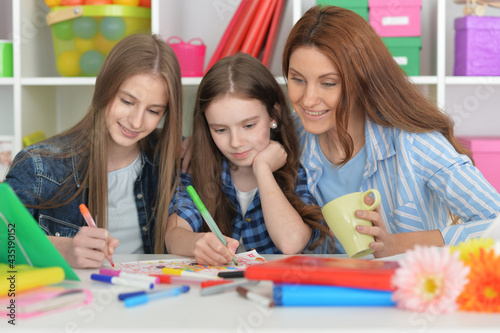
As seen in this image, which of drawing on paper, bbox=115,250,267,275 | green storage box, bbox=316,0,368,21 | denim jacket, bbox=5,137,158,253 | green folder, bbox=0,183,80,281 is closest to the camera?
green folder, bbox=0,183,80,281

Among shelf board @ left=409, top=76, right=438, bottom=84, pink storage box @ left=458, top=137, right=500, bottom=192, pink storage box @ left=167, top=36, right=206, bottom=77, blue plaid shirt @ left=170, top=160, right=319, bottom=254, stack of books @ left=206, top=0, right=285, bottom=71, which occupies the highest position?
stack of books @ left=206, top=0, right=285, bottom=71

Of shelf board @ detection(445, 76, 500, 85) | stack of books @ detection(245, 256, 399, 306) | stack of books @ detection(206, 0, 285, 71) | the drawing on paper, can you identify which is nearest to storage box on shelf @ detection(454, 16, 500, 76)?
shelf board @ detection(445, 76, 500, 85)

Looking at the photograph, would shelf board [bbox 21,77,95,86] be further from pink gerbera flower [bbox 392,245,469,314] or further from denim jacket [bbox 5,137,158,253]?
pink gerbera flower [bbox 392,245,469,314]

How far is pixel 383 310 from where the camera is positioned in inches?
23.8

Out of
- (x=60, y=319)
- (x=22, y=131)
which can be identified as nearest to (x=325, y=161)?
(x=60, y=319)

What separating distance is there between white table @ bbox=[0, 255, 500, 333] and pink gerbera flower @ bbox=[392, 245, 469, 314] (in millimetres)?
12

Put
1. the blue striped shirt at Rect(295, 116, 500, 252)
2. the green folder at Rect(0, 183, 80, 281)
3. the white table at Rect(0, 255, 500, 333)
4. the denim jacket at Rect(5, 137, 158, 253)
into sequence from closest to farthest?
1. the white table at Rect(0, 255, 500, 333)
2. the green folder at Rect(0, 183, 80, 281)
3. the blue striped shirt at Rect(295, 116, 500, 252)
4. the denim jacket at Rect(5, 137, 158, 253)

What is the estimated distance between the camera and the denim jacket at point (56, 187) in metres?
1.31

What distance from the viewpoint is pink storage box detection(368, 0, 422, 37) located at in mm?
1838

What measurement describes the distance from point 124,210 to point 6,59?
880 millimetres

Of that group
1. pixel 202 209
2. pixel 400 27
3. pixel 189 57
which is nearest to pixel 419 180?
pixel 202 209

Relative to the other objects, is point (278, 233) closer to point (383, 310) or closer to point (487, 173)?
point (383, 310)

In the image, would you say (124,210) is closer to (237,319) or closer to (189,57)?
(189,57)

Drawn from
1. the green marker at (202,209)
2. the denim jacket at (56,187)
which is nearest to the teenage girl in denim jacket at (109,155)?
the denim jacket at (56,187)
